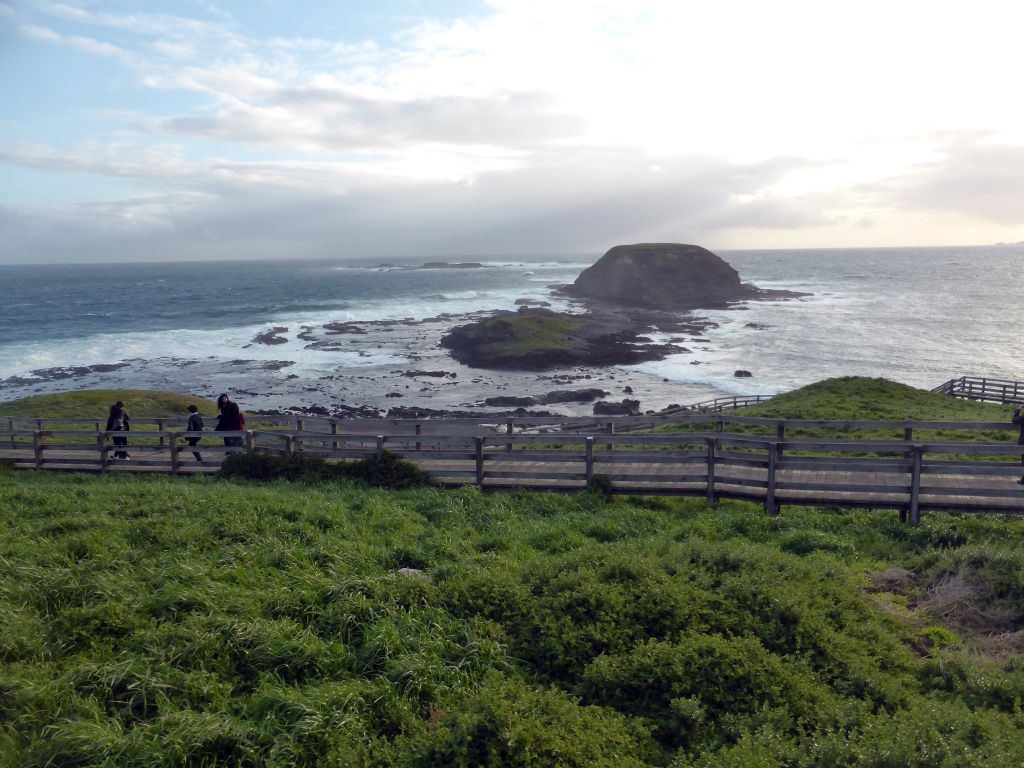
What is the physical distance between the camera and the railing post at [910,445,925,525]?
32.4 ft

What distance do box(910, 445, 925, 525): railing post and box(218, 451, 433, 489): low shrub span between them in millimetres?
8051

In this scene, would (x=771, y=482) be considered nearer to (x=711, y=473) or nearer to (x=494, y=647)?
(x=711, y=473)

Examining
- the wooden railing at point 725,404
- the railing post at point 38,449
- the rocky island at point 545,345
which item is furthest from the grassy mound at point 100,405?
the rocky island at point 545,345

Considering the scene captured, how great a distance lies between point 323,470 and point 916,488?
409 inches

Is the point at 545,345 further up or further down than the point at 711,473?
further down

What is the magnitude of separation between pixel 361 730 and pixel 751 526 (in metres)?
6.81

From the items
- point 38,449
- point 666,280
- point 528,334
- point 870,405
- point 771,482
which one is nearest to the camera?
point 771,482

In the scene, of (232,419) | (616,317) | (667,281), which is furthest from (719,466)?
(667,281)

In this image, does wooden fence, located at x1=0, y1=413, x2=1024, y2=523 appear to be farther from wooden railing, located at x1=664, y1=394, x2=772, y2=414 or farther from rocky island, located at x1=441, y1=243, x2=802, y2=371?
rocky island, located at x1=441, y1=243, x2=802, y2=371

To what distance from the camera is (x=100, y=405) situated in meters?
33.6

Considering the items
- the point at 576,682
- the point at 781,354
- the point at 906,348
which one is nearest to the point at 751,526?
the point at 576,682

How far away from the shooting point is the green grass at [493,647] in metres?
4.55

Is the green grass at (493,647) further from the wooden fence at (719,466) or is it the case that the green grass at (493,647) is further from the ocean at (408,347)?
the ocean at (408,347)

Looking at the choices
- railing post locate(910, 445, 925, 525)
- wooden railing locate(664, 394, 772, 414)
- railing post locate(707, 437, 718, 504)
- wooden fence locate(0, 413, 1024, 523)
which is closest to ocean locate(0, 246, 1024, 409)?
wooden railing locate(664, 394, 772, 414)
